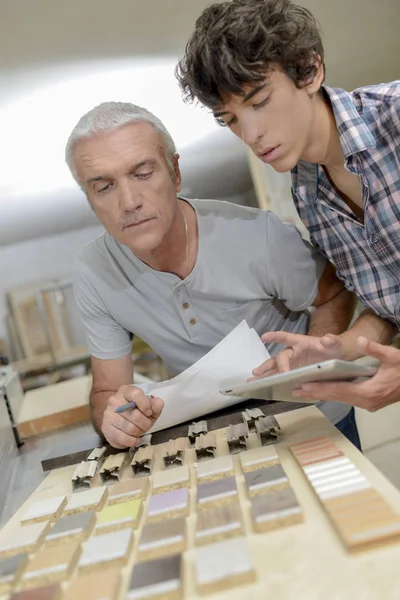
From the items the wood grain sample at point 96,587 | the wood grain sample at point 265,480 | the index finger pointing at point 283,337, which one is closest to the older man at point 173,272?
the index finger pointing at point 283,337

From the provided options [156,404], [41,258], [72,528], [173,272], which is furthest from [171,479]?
[41,258]

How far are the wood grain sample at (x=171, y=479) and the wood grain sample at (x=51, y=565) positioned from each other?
0.60 feet

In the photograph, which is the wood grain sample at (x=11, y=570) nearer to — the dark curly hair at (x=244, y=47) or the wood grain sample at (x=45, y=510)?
the wood grain sample at (x=45, y=510)

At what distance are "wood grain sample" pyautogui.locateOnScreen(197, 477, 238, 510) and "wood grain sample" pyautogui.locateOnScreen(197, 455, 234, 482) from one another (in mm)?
28

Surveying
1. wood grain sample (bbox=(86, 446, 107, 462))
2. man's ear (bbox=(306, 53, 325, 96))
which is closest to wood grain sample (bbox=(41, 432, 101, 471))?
wood grain sample (bbox=(86, 446, 107, 462))

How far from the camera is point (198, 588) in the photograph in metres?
0.59

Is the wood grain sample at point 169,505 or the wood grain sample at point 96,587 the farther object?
the wood grain sample at point 169,505

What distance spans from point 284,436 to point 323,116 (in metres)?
0.73

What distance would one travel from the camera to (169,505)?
816mm

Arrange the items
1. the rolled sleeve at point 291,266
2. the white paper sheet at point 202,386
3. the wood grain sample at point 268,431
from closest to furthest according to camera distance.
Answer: the wood grain sample at point 268,431 → the white paper sheet at point 202,386 → the rolled sleeve at point 291,266

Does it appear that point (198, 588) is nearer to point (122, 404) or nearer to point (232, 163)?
point (122, 404)

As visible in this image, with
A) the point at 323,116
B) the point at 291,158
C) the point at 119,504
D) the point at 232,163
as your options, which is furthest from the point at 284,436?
the point at 232,163

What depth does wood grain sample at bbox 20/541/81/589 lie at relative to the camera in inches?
26.8

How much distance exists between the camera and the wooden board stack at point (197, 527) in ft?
2.00
